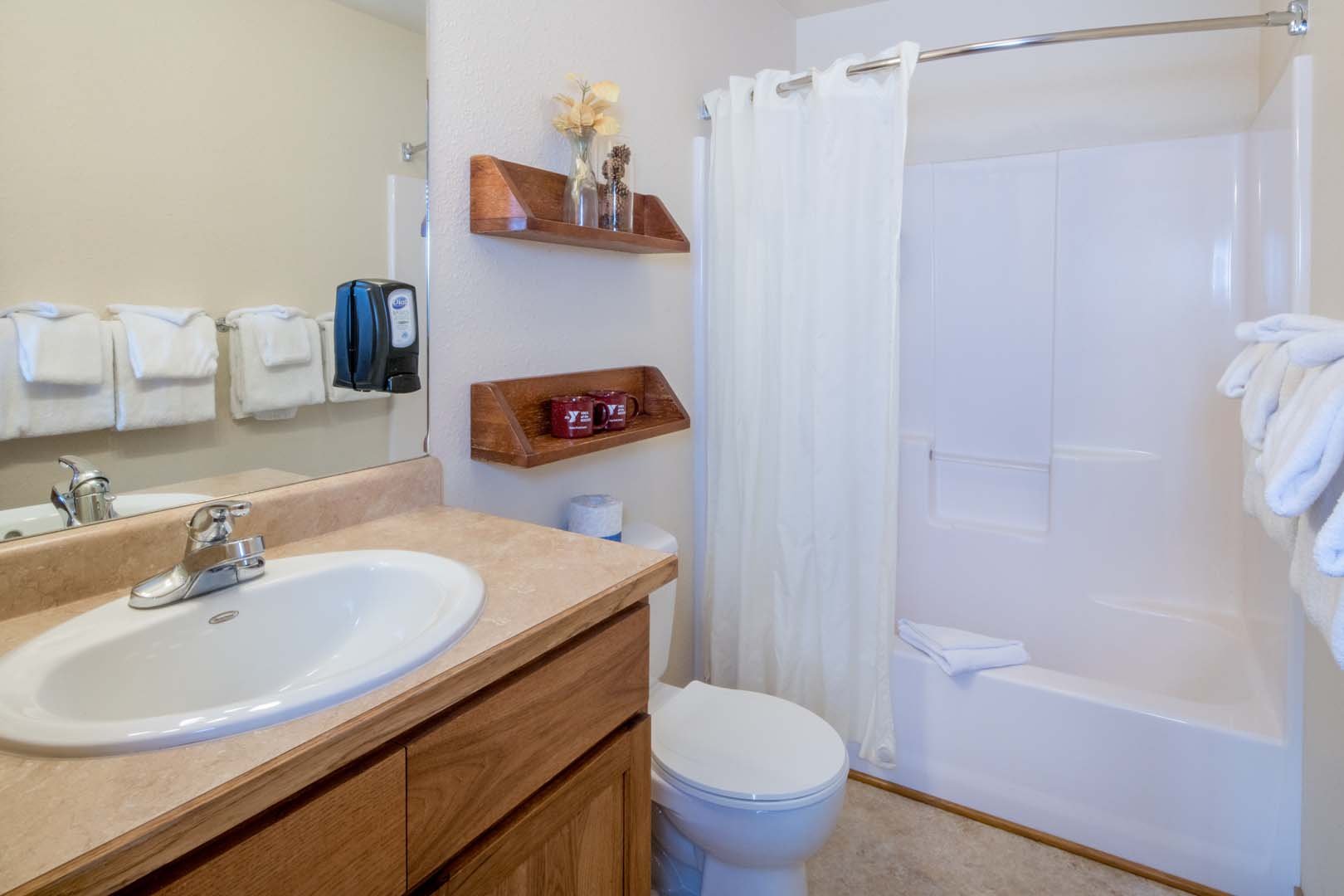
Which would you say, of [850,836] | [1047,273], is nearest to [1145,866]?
[850,836]

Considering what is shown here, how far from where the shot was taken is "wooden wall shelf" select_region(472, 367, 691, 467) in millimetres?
1501

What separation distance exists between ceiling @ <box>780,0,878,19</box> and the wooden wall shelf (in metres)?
1.56

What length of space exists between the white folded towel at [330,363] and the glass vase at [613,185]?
2.19ft

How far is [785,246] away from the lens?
202 centimetres

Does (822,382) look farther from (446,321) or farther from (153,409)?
(153,409)

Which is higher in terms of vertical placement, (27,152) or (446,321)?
(27,152)

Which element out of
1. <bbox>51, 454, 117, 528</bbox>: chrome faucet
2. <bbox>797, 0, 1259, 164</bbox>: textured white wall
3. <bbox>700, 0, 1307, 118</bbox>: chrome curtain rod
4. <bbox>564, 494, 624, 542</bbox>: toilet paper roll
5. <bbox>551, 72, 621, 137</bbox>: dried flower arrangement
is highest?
<bbox>797, 0, 1259, 164</bbox>: textured white wall

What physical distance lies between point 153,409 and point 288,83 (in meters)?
0.52

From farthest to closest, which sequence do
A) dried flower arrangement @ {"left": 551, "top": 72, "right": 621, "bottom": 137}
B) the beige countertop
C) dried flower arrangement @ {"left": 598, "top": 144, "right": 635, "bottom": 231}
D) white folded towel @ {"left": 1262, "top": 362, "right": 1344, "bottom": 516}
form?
1. dried flower arrangement @ {"left": 598, "top": 144, "right": 635, "bottom": 231}
2. dried flower arrangement @ {"left": 551, "top": 72, "right": 621, "bottom": 137}
3. white folded towel @ {"left": 1262, "top": 362, "right": 1344, "bottom": 516}
4. the beige countertop

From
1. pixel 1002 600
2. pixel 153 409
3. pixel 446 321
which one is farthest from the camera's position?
pixel 1002 600

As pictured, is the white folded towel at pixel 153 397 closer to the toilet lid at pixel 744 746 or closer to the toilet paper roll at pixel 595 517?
the toilet paper roll at pixel 595 517

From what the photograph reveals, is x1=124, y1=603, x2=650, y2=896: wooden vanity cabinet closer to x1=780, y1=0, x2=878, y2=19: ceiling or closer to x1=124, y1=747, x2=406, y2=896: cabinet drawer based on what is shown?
x1=124, y1=747, x2=406, y2=896: cabinet drawer

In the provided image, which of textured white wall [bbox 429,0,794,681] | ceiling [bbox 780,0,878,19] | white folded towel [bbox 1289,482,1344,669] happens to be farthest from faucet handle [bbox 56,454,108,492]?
ceiling [bbox 780,0,878,19]

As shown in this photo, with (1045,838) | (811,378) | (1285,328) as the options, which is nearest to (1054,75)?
(811,378)
